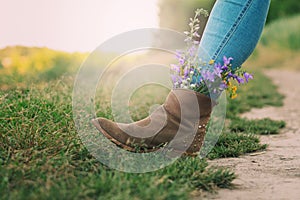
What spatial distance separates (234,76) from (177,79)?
0.24 meters

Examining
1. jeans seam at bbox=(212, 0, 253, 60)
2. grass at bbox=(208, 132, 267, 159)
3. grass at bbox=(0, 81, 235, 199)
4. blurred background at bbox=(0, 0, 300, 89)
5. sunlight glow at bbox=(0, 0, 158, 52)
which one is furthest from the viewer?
sunlight glow at bbox=(0, 0, 158, 52)

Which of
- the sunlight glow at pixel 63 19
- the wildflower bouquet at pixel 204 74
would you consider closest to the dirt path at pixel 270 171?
the wildflower bouquet at pixel 204 74

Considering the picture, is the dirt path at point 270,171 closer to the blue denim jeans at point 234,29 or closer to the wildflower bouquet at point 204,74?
the wildflower bouquet at point 204,74

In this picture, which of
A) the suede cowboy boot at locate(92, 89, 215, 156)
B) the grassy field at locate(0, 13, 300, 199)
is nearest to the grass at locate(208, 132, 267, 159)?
the grassy field at locate(0, 13, 300, 199)

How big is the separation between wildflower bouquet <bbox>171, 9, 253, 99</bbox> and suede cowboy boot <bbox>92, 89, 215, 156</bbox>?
40mm

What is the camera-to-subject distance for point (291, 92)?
5.45 meters

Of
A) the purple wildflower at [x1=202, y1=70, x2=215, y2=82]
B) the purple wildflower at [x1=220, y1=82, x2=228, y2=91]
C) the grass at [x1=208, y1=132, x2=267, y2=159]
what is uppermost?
the purple wildflower at [x1=202, y1=70, x2=215, y2=82]

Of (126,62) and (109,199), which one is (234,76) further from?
(126,62)

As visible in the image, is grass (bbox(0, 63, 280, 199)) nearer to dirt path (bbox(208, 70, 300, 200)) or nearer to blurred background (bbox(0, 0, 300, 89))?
dirt path (bbox(208, 70, 300, 200))

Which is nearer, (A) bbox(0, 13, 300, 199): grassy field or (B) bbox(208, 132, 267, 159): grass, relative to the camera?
(A) bbox(0, 13, 300, 199): grassy field

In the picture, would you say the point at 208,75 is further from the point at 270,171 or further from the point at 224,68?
the point at 270,171

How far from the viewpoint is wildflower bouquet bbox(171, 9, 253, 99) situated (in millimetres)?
1860

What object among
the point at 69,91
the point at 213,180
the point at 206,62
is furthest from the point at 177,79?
the point at 69,91

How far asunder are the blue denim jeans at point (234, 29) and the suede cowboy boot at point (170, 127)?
19cm
